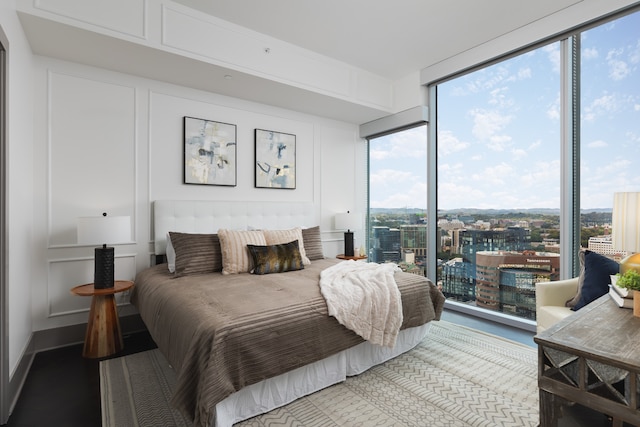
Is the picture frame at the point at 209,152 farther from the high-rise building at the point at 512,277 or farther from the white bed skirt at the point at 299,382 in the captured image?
the high-rise building at the point at 512,277

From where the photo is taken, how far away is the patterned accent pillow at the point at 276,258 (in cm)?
304

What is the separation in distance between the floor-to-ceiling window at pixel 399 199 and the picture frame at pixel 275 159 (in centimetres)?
138

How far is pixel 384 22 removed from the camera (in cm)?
310

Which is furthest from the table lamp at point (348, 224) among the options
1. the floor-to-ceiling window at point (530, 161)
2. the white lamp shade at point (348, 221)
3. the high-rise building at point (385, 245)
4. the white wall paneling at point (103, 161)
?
the white wall paneling at point (103, 161)

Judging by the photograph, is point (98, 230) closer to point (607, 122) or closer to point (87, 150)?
point (87, 150)

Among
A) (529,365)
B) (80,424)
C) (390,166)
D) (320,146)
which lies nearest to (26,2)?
(80,424)

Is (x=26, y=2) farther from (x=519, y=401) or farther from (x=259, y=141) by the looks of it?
(x=519, y=401)

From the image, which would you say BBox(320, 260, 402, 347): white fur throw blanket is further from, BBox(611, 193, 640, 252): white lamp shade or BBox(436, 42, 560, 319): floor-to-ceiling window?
BBox(436, 42, 560, 319): floor-to-ceiling window

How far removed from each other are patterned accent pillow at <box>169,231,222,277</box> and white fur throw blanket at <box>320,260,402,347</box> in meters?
1.11

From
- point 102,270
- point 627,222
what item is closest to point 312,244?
point 102,270

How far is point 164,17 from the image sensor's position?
2742 mm

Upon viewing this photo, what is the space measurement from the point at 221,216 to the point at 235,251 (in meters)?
0.73

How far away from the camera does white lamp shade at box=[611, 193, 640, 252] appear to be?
1.70m

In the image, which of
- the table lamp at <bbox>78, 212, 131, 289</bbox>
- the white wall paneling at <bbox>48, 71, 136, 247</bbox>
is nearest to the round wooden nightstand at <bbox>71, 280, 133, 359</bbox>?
the table lamp at <bbox>78, 212, 131, 289</bbox>
